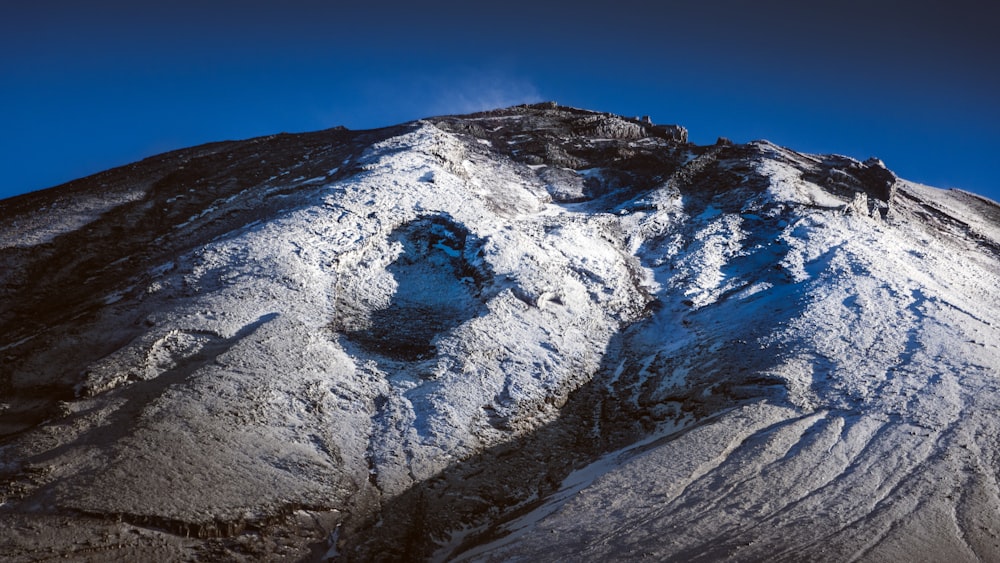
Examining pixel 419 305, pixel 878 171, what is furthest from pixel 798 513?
pixel 878 171

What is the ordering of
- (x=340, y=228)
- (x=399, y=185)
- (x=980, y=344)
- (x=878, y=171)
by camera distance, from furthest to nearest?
(x=878, y=171)
(x=399, y=185)
(x=340, y=228)
(x=980, y=344)

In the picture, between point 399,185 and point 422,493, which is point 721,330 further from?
point 399,185

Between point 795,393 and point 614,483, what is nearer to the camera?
point 614,483

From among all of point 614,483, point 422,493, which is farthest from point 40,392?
point 614,483

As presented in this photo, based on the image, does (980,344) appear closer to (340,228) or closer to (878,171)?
(878,171)

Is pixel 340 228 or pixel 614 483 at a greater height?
pixel 340 228

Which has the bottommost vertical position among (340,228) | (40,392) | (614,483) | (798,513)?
(798,513)

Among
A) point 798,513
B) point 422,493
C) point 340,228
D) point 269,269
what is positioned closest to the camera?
point 798,513
